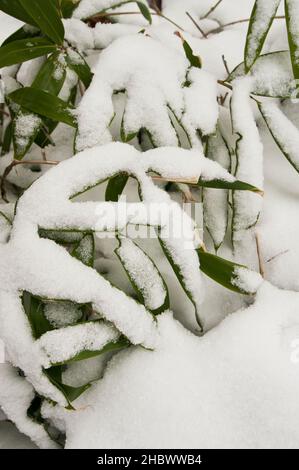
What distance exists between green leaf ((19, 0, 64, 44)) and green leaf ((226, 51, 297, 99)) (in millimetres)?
277

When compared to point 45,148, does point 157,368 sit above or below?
below

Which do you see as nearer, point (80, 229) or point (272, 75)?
point (80, 229)

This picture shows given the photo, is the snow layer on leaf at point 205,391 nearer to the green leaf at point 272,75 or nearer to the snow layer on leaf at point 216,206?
the snow layer on leaf at point 216,206

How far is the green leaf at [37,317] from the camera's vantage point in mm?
592

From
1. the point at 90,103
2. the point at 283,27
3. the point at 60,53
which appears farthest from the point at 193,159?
the point at 283,27

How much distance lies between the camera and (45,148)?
80 centimetres

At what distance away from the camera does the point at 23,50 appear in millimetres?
691

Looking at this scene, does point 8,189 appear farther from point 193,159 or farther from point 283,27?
point 283,27

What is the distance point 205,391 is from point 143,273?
0.54ft

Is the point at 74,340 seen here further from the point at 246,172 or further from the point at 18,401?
the point at 246,172

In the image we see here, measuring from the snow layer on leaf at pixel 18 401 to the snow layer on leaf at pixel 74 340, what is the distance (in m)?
0.08

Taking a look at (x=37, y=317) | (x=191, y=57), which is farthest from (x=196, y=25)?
(x=37, y=317)
